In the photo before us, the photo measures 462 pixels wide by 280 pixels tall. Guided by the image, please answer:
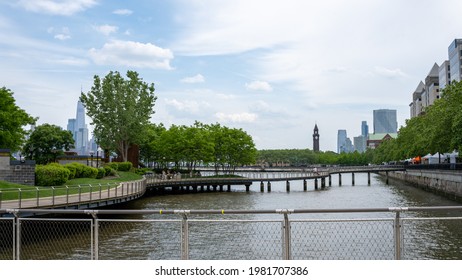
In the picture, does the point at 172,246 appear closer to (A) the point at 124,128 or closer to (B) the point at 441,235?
(B) the point at 441,235

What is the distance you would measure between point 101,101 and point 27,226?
2158 inches

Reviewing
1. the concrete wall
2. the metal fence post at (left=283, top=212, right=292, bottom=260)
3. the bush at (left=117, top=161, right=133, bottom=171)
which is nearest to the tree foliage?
the bush at (left=117, top=161, right=133, bottom=171)

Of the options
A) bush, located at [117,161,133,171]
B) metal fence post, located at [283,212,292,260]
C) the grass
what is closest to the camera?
metal fence post, located at [283,212,292,260]

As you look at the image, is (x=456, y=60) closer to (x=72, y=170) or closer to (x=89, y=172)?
(x=89, y=172)

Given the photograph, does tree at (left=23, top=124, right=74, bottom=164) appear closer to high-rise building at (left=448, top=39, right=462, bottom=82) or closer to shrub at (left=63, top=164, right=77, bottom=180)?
shrub at (left=63, top=164, right=77, bottom=180)

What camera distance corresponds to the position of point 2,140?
5400cm

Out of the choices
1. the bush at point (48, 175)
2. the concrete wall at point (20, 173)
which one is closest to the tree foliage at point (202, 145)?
the bush at point (48, 175)

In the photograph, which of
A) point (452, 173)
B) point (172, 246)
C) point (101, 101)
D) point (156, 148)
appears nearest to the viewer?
point (172, 246)

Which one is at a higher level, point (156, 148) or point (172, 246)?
point (156, 148)

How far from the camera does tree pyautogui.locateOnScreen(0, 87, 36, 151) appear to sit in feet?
176

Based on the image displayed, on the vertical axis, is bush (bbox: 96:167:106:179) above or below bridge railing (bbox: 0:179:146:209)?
above

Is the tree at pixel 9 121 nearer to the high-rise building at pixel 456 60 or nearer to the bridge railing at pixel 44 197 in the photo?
the bridge railing at pixel 44 197

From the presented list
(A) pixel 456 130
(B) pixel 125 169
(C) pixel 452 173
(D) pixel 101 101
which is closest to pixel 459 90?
(A) pixel 456 130

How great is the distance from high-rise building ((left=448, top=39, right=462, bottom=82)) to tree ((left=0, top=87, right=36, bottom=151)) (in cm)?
10657
